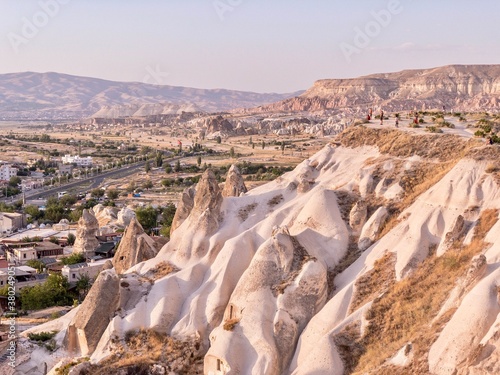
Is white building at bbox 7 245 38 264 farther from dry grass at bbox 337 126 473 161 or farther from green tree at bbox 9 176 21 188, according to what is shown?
green tree at bbox 9 176 21 188

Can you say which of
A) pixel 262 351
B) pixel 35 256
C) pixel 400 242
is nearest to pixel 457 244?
pixel 400 242

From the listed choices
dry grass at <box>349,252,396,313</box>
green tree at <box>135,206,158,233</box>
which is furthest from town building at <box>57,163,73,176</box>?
dry grass at <box>349,252,396,313</box>

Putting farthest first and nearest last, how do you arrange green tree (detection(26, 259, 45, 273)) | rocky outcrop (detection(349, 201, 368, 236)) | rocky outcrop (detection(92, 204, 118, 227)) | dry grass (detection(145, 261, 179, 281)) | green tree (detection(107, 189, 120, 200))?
green tree (detection(107, 189, 120, 200))
rocky outcrop (detection(92, 204, 118, 227))
green tree (detection(26, 259, 45, 273))
dry grass (detection(145, 261, 179, 281))
rocky outcrop (detection(349, 201, 368, 236))

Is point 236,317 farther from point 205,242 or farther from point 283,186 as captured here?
point 283,186

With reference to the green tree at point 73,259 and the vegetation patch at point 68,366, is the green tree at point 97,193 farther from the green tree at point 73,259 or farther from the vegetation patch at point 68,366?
the vegetation patch at point 68,366

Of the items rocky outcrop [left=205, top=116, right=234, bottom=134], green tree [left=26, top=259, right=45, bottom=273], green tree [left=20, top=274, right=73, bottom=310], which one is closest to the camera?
green tree [left=20, top=274, right=73, bottom=310]

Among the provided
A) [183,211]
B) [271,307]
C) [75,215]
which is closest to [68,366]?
[271,307]
